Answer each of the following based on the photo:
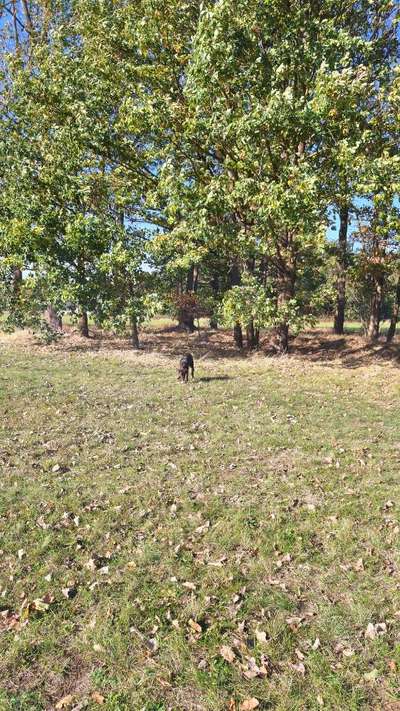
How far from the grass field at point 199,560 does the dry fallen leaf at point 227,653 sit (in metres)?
0.01

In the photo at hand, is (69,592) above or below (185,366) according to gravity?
below

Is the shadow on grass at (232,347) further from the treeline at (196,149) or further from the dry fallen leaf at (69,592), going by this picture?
the dry fallen leaf at (69,592)

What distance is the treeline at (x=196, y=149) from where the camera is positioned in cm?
1501

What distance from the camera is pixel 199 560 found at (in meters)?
6.32

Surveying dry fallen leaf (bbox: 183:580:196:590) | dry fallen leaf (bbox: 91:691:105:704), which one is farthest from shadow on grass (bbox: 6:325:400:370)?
dry fallen leaf (bbox: 91:691:105:704)

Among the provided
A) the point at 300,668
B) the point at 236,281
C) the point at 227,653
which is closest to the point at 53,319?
the point at 236,281

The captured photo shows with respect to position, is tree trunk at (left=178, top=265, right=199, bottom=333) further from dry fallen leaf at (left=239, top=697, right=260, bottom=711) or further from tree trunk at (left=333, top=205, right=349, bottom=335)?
dry fallen leaf at (left=239, top=697, right=260, bottom=711)

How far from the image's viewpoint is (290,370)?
19.6 m

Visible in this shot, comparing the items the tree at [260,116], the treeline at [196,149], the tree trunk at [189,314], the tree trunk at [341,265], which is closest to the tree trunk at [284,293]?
the treeline at [196,149]

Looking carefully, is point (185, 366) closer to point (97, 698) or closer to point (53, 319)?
point (97, 698)

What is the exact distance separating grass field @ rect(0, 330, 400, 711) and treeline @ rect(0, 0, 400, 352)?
8.54 meters

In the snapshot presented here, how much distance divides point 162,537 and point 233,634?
219 cm

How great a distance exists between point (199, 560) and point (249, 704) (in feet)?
7.48

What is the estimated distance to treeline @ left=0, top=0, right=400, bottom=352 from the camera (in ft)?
49.2
